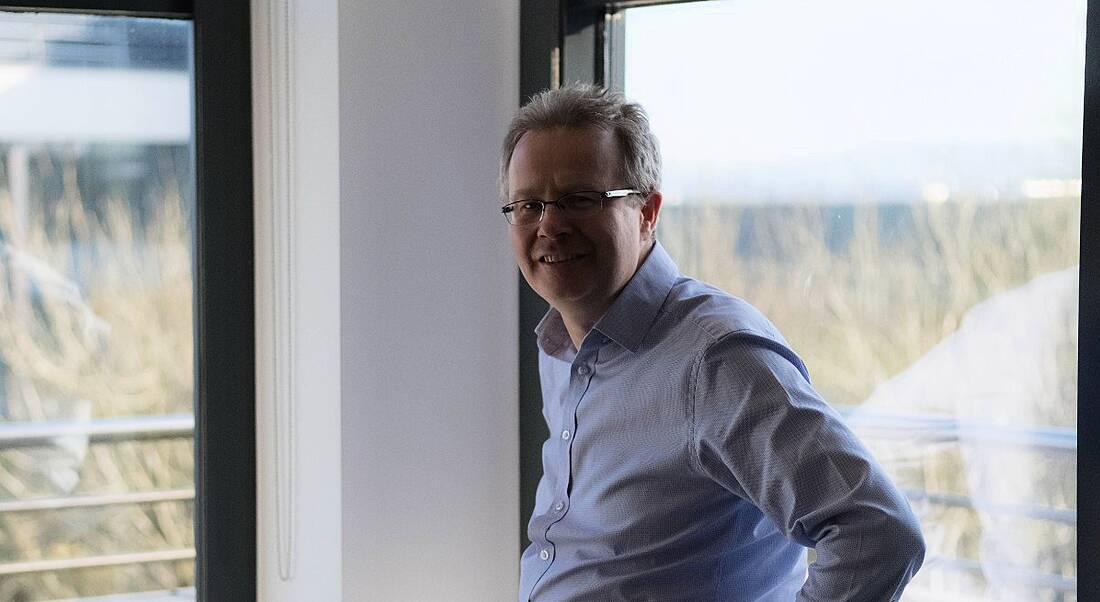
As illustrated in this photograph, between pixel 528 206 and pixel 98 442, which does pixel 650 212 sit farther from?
pixel 98 442

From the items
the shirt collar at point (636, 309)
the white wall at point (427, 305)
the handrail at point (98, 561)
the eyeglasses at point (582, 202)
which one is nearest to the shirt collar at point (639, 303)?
the shirt collar at point (636, 309)

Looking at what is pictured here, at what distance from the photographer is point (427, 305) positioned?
7.43 feet

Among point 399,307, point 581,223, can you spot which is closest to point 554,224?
point 581,223

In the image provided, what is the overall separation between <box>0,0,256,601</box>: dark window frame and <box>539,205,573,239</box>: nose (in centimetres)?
88

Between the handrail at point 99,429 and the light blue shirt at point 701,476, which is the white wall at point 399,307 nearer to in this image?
the handrail at point 99,429

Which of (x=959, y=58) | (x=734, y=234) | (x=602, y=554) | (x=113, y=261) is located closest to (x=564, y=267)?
(x=602, y=554)

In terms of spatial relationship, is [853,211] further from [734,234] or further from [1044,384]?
[1044,384]

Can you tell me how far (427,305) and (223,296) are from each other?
1.35 feet

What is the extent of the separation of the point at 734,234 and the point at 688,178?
5.6 inches

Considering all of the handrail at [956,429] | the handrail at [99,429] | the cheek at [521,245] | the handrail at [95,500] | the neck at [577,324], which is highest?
the cheek at [521,245]

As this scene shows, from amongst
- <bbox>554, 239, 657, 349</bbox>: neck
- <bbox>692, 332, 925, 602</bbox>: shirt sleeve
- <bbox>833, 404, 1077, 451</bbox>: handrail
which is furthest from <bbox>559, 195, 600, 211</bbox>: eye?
<bbox>833, 404, 1077, 451</bbox>: handrail

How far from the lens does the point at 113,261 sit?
230 cm

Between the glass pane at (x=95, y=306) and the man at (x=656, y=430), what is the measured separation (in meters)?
0.90

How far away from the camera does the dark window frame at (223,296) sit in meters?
2.31
